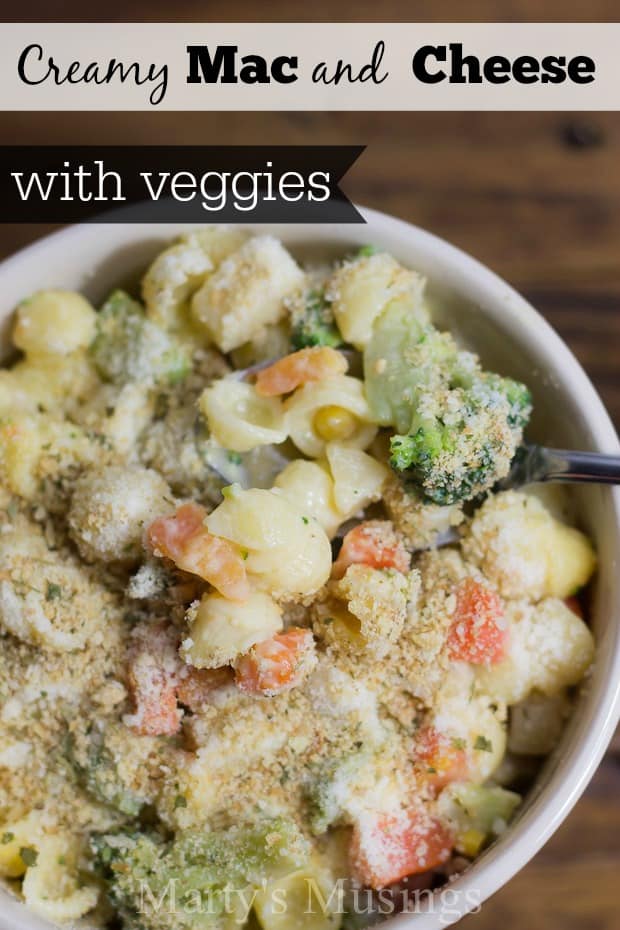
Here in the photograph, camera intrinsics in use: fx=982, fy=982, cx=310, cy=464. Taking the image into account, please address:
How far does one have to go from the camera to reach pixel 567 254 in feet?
6.68

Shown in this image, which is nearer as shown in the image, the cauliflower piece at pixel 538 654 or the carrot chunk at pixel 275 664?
the carrot chunk at pixel 275 664

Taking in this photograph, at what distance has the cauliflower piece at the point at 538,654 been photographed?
1450 millimetres

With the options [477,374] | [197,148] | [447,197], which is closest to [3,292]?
[197,148]

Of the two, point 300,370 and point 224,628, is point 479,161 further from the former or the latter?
point 224,628

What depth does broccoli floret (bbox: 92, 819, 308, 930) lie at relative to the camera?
4.45 feet

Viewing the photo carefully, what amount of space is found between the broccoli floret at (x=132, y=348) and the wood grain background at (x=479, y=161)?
1.47 feet

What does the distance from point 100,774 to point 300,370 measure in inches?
25.6

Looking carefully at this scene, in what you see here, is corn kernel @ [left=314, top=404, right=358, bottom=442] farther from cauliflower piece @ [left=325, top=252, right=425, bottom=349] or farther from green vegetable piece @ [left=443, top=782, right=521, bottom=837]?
green vegetable piece @ [left=443, top=782, right=521, bottom=837]

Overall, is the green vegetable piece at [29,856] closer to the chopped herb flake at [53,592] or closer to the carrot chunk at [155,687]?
the carrot chunk at [155,687]

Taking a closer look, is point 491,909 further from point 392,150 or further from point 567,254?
point 392,150

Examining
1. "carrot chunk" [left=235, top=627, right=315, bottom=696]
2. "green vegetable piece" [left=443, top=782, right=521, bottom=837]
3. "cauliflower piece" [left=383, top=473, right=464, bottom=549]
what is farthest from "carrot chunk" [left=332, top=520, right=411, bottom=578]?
"green vegetable piece" [left=443, top=782, right=521, bottom=837]

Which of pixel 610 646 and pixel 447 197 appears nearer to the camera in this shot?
pixel 610 646

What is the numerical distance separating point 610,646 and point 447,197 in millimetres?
1040

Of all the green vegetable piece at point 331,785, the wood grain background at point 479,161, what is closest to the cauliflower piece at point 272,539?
the green vegetable piece at point 331,785
